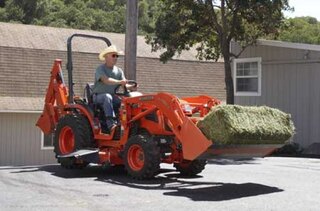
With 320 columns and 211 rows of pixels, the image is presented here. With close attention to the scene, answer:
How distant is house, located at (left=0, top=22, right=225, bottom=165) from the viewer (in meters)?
26.4

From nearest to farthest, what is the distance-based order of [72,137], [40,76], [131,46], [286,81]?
[72,137] < [131,46] < [286,81] < [40,76]

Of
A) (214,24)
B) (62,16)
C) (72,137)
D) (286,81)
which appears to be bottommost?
(72,137)

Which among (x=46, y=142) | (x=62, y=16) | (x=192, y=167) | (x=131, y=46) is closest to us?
(x=192, y=167)

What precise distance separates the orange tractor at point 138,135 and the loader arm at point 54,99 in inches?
10.9

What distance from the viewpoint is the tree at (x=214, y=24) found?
20719 mm

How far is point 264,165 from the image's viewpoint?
14688 millimetres

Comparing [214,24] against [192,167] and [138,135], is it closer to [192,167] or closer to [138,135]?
[192,167]

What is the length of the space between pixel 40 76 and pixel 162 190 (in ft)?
63.7

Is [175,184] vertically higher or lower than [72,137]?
lower

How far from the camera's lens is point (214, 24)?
21.5 meters

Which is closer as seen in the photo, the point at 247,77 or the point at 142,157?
the point at 142,157

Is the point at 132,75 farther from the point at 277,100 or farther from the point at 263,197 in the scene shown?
the point at 277,100

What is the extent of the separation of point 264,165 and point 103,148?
15.2 ft

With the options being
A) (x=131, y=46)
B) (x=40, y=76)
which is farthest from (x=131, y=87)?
(x=40, y=76)
